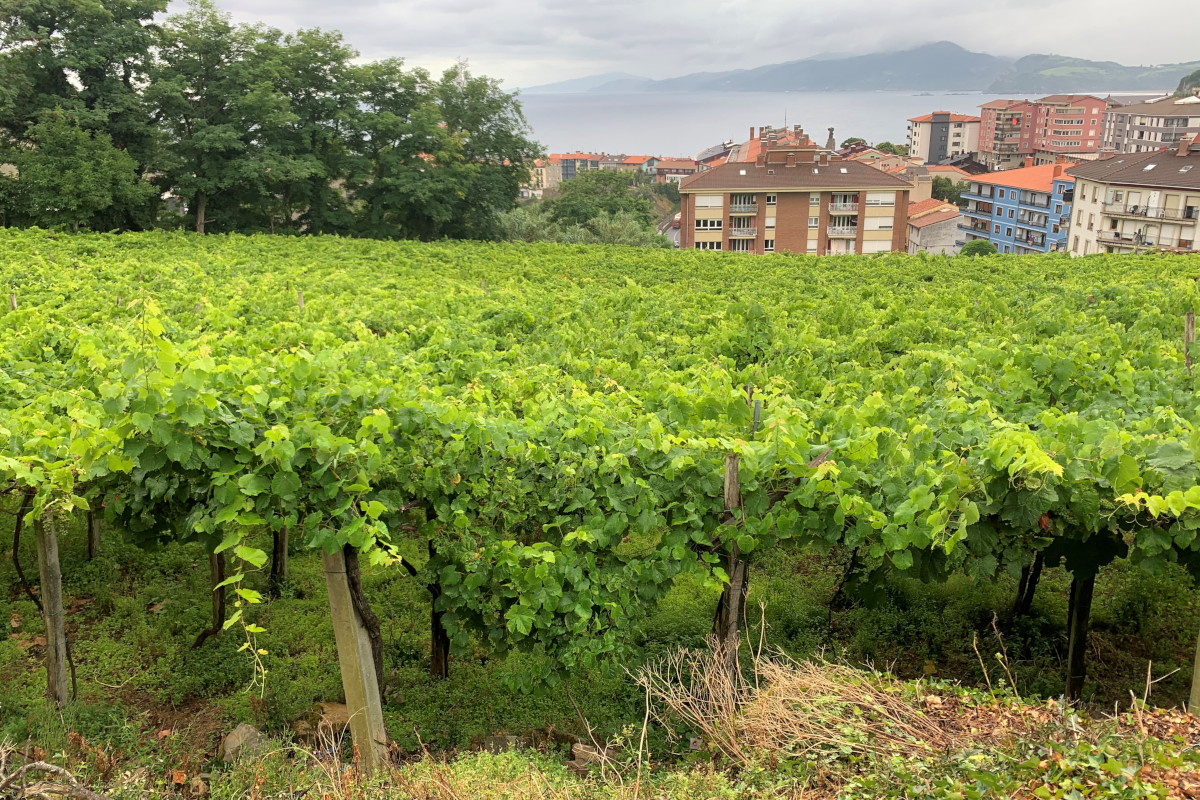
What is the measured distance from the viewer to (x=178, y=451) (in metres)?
4.79

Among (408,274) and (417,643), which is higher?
(408,274)

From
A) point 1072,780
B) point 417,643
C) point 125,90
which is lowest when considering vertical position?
point 417,643

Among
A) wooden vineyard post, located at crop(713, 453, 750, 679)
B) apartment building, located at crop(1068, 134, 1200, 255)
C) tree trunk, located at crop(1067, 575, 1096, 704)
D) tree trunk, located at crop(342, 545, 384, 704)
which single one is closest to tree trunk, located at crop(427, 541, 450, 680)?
tree trunk, located at crop(342, 545, 384, 704)

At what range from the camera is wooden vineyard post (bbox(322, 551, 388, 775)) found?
570 centimetres

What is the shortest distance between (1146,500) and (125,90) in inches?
1561

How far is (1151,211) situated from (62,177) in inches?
2516

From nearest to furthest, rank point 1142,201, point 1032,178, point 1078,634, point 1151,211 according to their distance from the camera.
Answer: point 1078,634
point 1151,211
point 1142,201
point 1032,178

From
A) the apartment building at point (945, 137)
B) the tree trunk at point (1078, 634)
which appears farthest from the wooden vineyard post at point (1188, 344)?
the apartment building at point (945, 137)

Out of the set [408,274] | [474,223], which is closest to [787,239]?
[474,223]

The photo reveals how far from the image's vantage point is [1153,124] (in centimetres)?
11806

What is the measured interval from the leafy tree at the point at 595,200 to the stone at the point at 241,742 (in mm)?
54043

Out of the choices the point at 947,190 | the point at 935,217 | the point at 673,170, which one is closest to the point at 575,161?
the point at 673,170

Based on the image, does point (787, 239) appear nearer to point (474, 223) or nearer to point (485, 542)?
point (474, 223)

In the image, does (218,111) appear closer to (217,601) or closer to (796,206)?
(217,601)
